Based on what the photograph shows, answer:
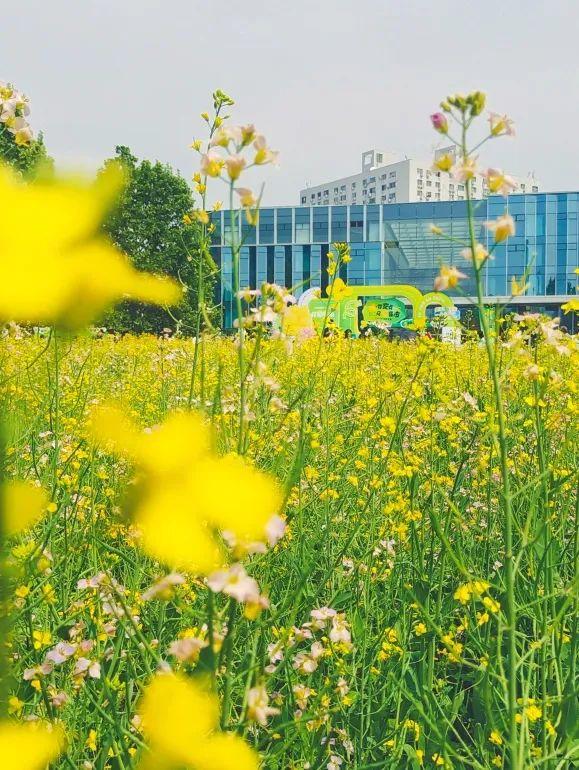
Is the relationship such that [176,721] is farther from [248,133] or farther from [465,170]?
[465,170]

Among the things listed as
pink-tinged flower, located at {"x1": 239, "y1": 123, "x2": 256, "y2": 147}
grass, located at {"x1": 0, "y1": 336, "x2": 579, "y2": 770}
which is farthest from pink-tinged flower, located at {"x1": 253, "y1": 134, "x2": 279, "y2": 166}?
grass, located at {"x1": 0, "y1": 336, "x2": 579, "y2": 770}

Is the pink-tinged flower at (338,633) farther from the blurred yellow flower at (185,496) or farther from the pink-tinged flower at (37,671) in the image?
the blurred yellow flower at (185,496)

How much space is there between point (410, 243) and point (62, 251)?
37596 mm

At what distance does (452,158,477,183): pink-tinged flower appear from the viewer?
2.56 ft

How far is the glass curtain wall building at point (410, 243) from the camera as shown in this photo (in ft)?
111

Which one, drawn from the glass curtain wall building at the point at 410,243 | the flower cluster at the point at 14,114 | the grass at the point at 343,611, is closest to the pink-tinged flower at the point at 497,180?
the grass at the point at 343,611

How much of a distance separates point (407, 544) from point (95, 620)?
2.37 ft

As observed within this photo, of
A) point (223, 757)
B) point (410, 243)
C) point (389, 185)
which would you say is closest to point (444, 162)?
point (223, 757)

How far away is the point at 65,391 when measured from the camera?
2854 mm

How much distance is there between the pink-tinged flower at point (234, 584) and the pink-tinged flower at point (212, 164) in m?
0.46

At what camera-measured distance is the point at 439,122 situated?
0.79 metres

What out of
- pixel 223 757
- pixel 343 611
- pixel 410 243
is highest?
pixel 410 243

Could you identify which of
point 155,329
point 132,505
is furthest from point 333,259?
point 155,329

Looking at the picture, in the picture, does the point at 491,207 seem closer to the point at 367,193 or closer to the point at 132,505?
the point at 132,505
